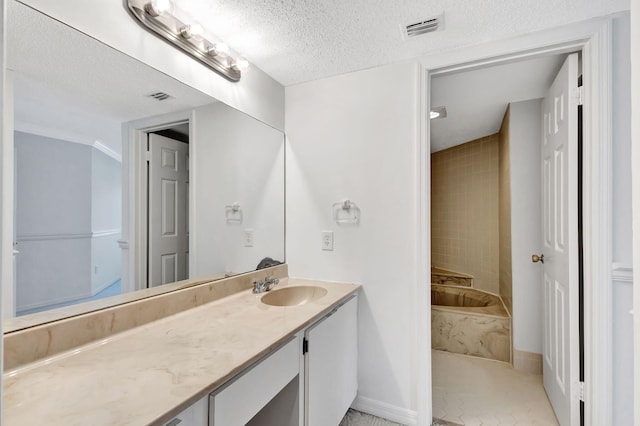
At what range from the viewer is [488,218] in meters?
3.37

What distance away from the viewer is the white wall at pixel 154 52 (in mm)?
1062

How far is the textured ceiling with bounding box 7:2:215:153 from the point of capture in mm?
978

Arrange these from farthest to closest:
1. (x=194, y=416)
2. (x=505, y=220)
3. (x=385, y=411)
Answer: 1. (x=505, y=220)
2. (x=385, y=411)
3. (x=194, y=416)

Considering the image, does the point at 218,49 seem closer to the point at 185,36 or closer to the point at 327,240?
the point at 185,36

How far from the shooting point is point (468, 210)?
11.8ft

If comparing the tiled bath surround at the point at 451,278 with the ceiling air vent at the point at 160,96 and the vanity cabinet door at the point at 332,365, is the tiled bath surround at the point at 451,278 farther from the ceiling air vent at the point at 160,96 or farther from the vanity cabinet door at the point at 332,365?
the ceiling air vent at the point at 160,96

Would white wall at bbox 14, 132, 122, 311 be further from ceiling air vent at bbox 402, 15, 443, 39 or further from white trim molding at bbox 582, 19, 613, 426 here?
white trim molding at bbox 582, 19, 613, 426

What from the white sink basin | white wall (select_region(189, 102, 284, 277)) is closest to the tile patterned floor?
the white sink basin

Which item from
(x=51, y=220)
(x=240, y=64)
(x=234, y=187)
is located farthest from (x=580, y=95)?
(x=51, y=220)

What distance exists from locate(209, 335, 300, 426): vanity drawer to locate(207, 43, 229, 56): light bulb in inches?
54.2

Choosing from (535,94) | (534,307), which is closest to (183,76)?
(535,94)

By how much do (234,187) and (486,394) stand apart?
2095mm

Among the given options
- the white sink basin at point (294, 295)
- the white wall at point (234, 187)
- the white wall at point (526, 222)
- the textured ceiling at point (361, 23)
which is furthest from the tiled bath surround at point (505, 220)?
the white wall at point (234, 187)

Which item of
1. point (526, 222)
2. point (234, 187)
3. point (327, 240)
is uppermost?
point (234, 187)
